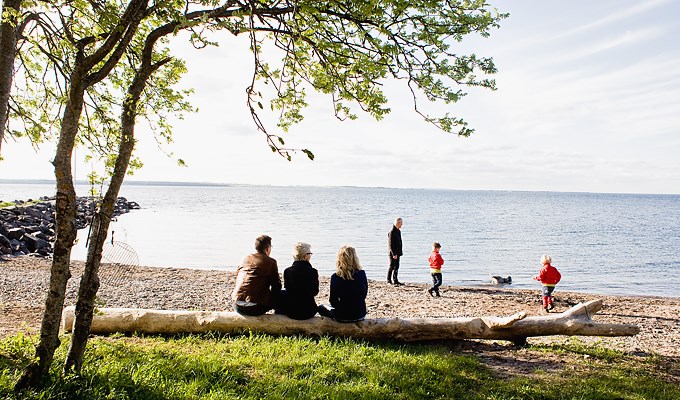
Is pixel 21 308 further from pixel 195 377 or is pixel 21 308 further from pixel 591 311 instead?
pixel 591 311

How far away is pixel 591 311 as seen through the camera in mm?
8477

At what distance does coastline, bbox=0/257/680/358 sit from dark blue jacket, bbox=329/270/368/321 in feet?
9.29

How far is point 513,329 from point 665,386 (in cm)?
227

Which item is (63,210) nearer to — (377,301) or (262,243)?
(262,243)

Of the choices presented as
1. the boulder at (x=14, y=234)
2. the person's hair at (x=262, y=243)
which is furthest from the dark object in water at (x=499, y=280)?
the boulder at (x=14, y=234)

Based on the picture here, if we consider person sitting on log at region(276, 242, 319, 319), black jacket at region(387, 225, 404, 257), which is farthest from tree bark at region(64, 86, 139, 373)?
black jacket at region(387, 225, 404, 257)

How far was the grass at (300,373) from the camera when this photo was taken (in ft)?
17.4

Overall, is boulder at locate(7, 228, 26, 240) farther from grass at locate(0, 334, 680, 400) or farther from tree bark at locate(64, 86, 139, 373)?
tree bark at locate(64, 86, 139, 373)

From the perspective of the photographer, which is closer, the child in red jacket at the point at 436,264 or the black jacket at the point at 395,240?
the child in red jacket at the point at 436,264

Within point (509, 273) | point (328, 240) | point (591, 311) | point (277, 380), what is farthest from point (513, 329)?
point (328, 240)

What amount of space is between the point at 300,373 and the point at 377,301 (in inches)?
315

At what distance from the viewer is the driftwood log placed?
7.81 meters

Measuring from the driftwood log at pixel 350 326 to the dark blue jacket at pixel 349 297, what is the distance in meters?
0.16

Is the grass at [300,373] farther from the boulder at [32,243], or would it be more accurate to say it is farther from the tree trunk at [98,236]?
the boulder at [32,243]
